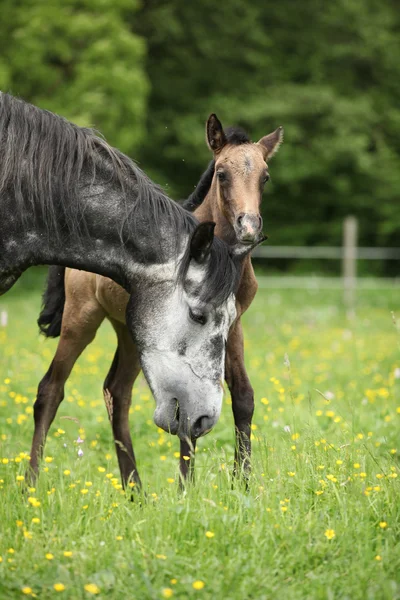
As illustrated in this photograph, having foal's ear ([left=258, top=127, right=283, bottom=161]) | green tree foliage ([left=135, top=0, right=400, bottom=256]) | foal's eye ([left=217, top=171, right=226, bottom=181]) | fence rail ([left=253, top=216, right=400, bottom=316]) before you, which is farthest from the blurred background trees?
foal's eye ([left=217, top=171, right=226, bottom=181])

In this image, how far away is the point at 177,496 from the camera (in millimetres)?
3418

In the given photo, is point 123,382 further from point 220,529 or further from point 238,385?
point 220,529

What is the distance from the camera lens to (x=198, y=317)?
11.4 feet

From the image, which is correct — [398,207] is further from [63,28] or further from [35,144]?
[35,144]

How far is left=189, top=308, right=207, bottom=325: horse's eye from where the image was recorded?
348 cm

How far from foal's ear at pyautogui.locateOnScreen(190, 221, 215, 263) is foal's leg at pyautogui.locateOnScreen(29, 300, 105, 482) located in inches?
52.0

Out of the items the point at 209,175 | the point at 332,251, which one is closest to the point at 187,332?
the point at 209,175

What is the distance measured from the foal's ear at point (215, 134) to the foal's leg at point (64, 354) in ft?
3.93

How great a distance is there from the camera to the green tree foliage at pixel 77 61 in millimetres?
17312

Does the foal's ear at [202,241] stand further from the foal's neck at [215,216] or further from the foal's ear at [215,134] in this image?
the foal's ear at [215,134]

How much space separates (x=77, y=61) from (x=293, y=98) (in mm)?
6107

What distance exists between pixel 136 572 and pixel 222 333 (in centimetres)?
121

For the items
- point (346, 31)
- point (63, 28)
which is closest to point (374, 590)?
point (63, 28)

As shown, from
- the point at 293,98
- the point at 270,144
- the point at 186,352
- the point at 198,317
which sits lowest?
the point at 186,352
